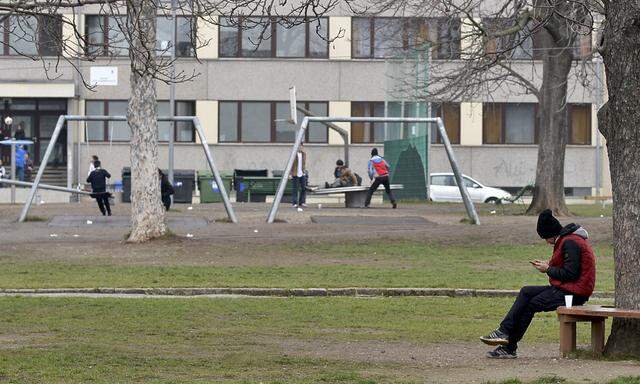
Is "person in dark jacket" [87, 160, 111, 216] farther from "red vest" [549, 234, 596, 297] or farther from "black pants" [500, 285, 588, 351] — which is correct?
"red vest" [549, 234, 596, 297]

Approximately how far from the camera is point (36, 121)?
56.2m

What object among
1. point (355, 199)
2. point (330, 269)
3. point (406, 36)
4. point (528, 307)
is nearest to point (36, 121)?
point (355, 199)

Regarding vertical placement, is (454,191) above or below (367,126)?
below

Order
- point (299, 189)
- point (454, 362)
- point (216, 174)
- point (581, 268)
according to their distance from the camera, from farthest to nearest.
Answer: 1. point (299, 189)
2. point (216, 174)
3. point (581, 268)
4. point (454, 362)

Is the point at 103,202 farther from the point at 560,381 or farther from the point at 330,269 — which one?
the point at 560,381

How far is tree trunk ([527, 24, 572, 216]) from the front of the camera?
34.6 m

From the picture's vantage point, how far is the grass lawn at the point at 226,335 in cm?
1092

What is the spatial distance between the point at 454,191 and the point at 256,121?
8958mm

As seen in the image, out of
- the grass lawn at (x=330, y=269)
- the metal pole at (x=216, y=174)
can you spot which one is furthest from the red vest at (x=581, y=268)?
the metal pole at (x=216, y=174)

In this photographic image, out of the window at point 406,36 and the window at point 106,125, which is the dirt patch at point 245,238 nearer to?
the window at point 406,36

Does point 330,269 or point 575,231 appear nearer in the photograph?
point 575,231

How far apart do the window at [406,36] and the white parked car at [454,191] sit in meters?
5.09

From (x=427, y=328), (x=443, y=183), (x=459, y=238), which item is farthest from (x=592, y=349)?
(x=443, y=183)

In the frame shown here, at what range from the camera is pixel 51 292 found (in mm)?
19000
